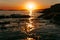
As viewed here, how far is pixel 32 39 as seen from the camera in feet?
98.2

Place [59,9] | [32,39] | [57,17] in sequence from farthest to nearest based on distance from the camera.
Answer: [59,9], [57,17], [32,39]

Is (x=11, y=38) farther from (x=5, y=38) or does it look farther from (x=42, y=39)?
(x=42, y=39)

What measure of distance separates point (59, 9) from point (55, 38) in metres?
64.0

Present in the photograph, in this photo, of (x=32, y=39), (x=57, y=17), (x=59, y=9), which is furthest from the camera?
(x=59, y=9)

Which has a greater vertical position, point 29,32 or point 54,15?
point 54,15

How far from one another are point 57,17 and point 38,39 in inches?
1463

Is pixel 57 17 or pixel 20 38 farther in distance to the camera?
pixel 57 17

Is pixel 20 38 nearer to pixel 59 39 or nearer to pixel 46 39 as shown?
pixel 46 39

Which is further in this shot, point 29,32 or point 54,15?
point 54,15

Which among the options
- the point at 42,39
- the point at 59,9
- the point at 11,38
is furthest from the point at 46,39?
the point at 59,9

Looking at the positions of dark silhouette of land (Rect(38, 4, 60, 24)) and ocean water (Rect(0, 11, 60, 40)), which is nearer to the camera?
ocean water (Rect(0, 11, 60, 40))

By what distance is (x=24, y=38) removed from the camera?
102 feet

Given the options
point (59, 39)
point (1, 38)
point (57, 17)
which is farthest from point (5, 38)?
point (57, 17)

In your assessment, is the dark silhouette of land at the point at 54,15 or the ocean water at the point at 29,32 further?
the dark silhouette of land at the point at 54,15
